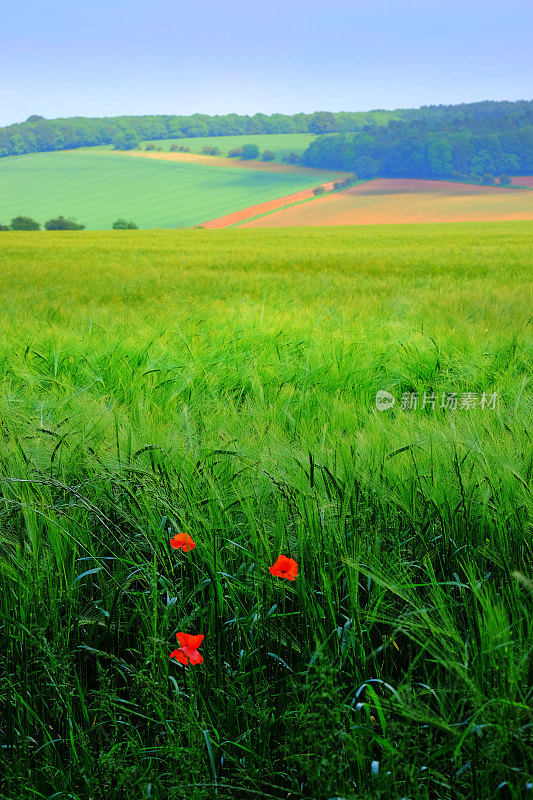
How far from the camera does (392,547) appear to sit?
1105mm

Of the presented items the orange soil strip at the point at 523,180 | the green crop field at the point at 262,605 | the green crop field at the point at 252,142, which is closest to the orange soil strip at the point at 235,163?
the green crop field at the point at 252,142

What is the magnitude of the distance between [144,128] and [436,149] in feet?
156

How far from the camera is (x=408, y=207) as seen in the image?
51188 millimetres

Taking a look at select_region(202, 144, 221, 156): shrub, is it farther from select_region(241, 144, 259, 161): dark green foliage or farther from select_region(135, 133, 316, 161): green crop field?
select_region(241, 144, 259, 161): dark green foliage

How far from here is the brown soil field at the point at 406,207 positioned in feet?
149

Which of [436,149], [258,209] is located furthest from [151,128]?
[258,209]

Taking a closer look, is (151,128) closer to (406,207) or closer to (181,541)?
(406,207)

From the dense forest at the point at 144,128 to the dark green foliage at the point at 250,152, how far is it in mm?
12004

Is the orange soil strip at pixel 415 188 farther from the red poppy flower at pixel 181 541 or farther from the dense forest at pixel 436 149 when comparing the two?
the red poppy flower at pixel 181 541

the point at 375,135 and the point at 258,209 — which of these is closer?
the point at 258,209

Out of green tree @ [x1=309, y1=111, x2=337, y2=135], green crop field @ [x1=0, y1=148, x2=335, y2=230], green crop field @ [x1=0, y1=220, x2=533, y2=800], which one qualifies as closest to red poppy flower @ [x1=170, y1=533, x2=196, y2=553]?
green crop field @ [x1=0, y1=220, x2=533, y2=800]

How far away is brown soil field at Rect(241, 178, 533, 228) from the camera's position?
149 feet

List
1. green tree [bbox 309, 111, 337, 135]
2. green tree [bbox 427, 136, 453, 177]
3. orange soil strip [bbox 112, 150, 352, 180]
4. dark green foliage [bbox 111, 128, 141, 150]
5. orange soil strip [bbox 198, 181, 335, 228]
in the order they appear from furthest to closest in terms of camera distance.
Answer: green tree [bbox 309, 111, 337, 135]
dark green foliage [bbox 111, 128, 141, 150]
green tree [bbox 427, 136, 453, 177]
orange soil strip [bbox 112, 150, 352, 180]
orange soil strip [bbox 198, 181, 335, 228]

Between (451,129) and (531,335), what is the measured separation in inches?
3752
